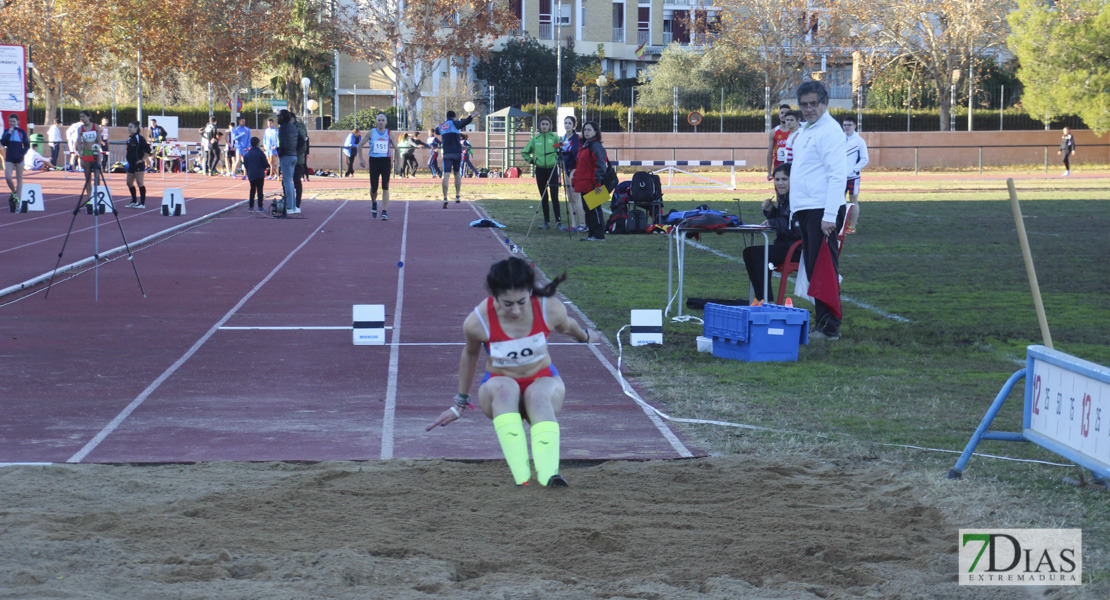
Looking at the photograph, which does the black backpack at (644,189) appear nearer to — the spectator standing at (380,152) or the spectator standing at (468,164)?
the spectator standing at (380,152)

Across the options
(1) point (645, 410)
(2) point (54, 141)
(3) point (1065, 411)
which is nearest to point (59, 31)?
(2) point (54, 141)

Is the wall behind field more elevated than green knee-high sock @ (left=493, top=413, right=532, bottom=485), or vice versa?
the wall behind field

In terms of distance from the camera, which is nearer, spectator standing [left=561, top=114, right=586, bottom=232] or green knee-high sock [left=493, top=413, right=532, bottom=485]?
green knee-high sock [left=493, top=413, right=532, bottom=485]

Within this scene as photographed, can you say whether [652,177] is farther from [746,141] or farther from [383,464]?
[746,141]

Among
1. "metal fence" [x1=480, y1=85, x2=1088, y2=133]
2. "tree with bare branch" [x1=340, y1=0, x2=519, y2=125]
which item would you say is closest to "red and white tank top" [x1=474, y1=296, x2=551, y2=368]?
"tree with bare branch" [x1=340, y1=0, x2=519, y2=125]

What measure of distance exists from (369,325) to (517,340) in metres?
4.02

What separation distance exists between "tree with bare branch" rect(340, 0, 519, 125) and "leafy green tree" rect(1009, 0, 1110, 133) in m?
20.6

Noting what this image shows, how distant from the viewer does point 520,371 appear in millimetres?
5785

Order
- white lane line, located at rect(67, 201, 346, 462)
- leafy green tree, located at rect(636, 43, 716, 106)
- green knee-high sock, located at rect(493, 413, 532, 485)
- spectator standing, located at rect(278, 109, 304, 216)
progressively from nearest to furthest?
green knee-high sock, located at rect(493, 413, 532, 485)
white lane line, located at rect(67, 201, 346, 462)
spectator standing, located at rect(278, 109, 304, 216)
leafy green tree, located at rect(636, 43, 716, 106)

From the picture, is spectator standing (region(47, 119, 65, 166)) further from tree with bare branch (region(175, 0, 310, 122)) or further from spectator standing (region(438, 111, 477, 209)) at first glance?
spectator standing (region(438, 111, 477, 209))

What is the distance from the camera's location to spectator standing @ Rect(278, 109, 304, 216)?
70.0 ft

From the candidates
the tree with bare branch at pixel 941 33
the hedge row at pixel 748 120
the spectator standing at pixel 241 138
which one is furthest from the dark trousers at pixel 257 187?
the tree with bare branch at pixel 941 33

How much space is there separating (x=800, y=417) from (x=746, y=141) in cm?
4328

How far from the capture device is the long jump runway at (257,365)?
658 centimetres
